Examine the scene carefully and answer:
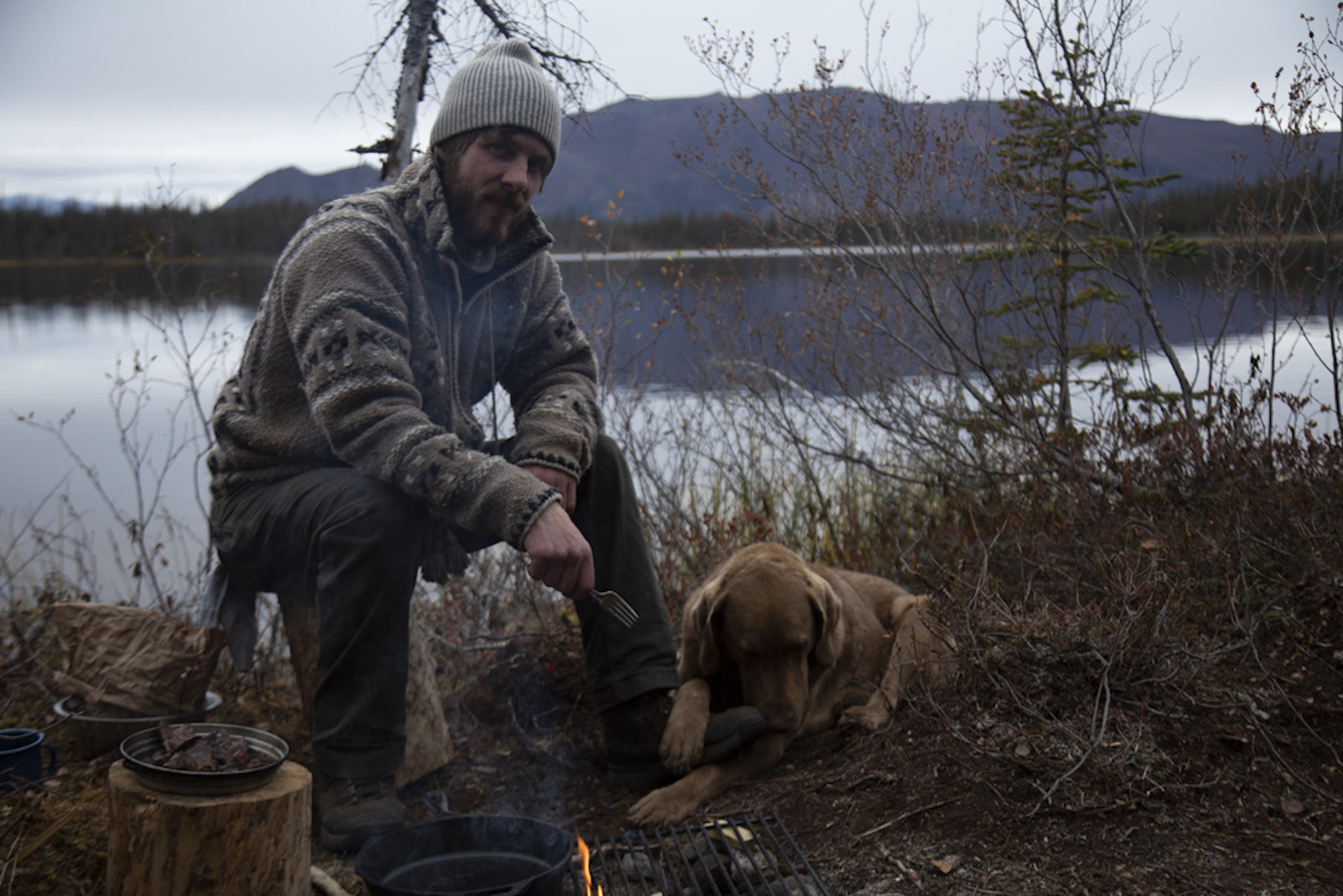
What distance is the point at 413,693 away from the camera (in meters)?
3.99

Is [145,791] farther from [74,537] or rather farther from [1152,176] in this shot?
[1152,176]

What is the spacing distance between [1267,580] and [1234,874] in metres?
1.97

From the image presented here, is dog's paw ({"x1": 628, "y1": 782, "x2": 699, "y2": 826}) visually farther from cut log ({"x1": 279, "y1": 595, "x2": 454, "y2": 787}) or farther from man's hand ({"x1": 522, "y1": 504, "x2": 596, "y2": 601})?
man's hand ({"x1": 522, "y1": 504, "x2": 596, "y2": 601})

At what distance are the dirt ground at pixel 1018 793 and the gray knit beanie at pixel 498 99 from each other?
7.95ft

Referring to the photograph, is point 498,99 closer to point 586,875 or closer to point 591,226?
point 586,875

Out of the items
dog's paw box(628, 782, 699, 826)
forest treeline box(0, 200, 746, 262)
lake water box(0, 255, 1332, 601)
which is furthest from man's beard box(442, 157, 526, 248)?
lake water box(0, 255, 1332, 601)

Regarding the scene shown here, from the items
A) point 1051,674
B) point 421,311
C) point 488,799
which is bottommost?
point 488,799

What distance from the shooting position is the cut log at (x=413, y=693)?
12.3 ft

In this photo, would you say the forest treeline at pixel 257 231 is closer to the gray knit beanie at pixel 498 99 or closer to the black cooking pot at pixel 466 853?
the gray knit beanie at pixel 498 99

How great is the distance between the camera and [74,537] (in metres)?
6.98

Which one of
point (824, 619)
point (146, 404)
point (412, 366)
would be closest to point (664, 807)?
point (824, 619)

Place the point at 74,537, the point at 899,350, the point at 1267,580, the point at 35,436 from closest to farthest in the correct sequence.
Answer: the point at 1267,580, the point at 74,537, the point at 899,350, the point at 35,436

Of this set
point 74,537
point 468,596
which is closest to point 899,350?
point 468,596

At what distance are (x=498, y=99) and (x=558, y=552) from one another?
1579mm
